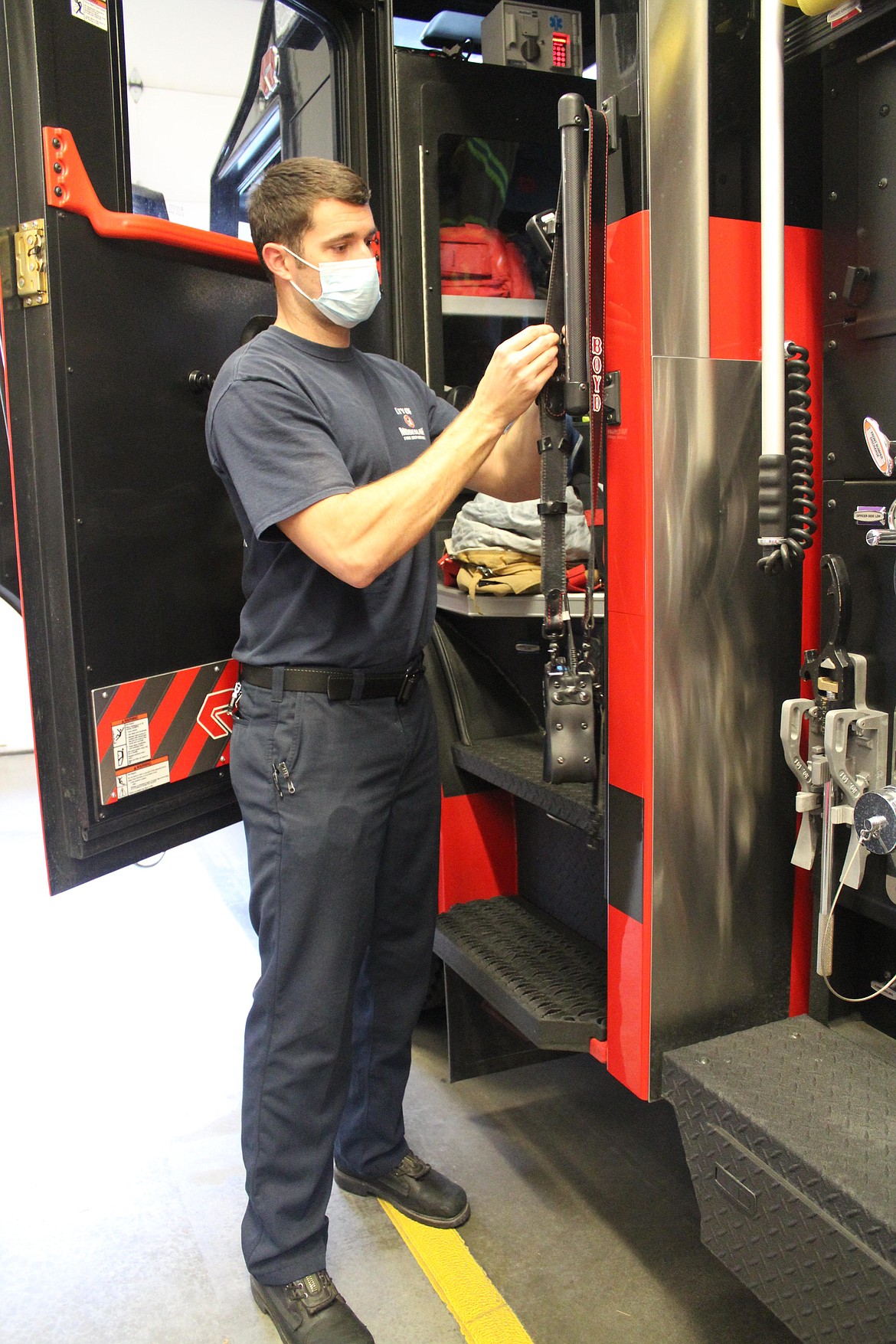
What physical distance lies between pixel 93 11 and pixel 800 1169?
233 cm

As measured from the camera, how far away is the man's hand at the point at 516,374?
75.1 inches

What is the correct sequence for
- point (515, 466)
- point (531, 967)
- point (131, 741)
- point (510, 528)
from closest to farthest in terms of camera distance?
1. point (131, 741)
2. point (515, 466)
3. point (531, 967)
4. point (510, 528)

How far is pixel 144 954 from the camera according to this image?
3914mm

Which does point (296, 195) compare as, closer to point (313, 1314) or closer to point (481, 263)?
point (481, 263)

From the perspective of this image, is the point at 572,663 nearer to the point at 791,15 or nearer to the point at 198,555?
the point at 198,555

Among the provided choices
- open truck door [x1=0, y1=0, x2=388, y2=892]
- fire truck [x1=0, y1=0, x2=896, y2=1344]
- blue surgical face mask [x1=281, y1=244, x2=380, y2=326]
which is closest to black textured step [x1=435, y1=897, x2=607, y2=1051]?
fire truck [x1=0, y1=0, x2=896, y2=1344]

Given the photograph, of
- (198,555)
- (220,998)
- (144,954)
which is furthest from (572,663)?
(144,954)

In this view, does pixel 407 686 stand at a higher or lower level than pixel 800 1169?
higher

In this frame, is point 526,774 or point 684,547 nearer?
point 684,547

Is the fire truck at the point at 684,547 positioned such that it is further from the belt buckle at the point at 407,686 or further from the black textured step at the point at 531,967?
the belt buckle at the point at 407,686

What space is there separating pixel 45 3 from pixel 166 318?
0.57m

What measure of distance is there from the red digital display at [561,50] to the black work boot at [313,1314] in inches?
119

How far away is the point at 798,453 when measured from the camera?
1836mm

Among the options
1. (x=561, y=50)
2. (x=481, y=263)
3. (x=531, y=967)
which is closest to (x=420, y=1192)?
(x=531, y=967)
